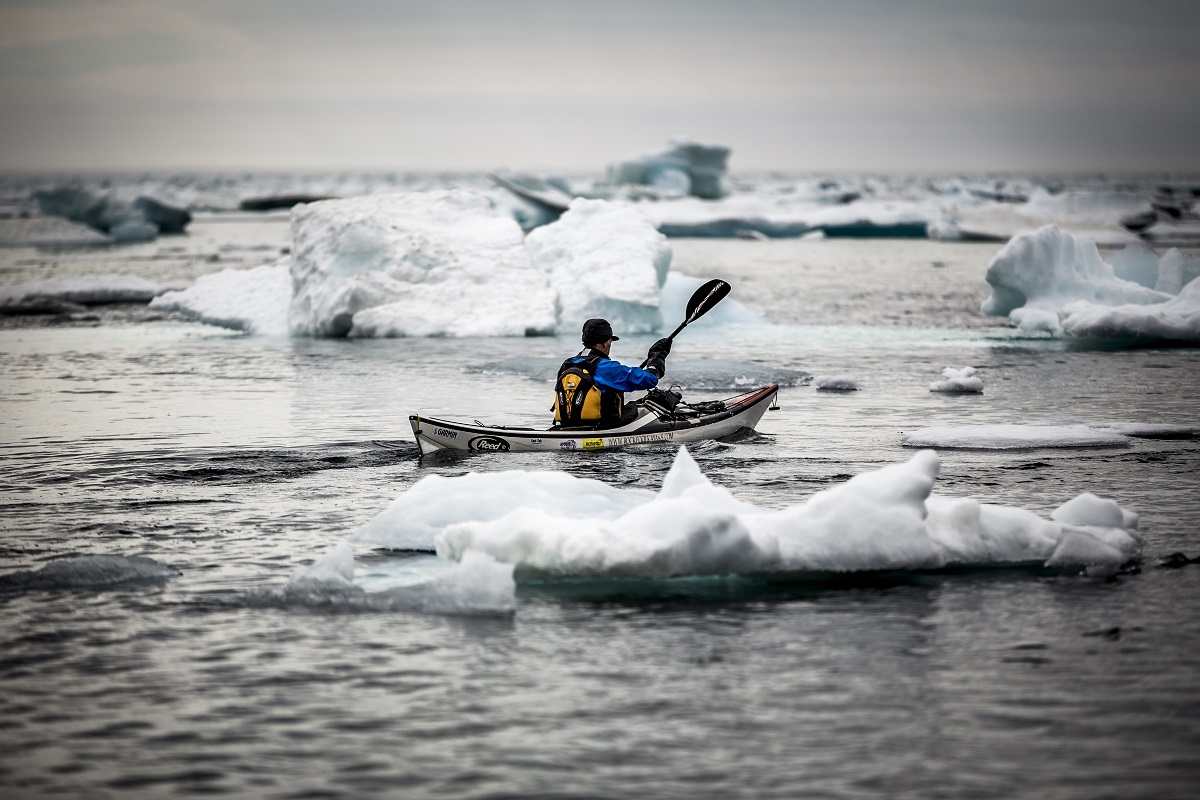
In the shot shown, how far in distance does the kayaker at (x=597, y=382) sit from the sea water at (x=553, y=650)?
0.32m

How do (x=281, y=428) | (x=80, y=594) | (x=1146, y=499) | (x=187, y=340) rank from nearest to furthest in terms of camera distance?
(x=80, y=594) → (x=1146, y=499) → (x=281, y=428) → (x=187, y=340)

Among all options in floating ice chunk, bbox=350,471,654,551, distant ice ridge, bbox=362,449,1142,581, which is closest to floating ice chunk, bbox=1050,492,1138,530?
distant ice ridge, bbox=362,449,1142,581

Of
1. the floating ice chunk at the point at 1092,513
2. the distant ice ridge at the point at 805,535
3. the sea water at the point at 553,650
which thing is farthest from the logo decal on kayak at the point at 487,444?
the floating ice chunk at the point at 1092,513

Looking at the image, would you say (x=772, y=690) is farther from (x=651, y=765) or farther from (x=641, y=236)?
(x=641, y=236)

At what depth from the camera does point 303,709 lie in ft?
→ 16.0

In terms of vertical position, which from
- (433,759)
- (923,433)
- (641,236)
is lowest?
(433,759)

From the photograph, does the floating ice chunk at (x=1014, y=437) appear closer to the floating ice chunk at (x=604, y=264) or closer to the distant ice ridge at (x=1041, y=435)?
the distant ice ridge at (x=1041, y=435)

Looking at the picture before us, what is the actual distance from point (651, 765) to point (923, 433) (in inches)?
271

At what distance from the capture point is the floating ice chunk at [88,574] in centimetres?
652

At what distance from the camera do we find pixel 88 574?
6570mm

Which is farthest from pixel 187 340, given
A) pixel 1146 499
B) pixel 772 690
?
pixel 772 690

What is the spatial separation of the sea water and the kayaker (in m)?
0.32

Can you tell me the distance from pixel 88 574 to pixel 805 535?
3529 mm

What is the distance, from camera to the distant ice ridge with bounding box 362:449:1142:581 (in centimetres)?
607
